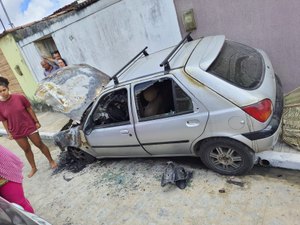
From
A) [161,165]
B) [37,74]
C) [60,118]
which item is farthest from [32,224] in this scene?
[37,74]

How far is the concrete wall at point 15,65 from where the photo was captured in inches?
396

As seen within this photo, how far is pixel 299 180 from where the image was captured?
3.48m

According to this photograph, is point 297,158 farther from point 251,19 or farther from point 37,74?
point 37,74

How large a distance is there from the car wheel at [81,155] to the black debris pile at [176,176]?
5.77ft

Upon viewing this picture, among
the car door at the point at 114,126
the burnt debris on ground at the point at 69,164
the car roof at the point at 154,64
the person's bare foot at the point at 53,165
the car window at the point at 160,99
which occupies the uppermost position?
the car roof at the point at 154,64

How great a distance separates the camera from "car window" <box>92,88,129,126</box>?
440 cm

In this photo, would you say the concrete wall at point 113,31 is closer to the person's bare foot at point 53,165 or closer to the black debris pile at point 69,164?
the black debris pile at point 69,164

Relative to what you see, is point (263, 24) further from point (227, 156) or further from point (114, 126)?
point (114, 126)

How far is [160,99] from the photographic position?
411 cm

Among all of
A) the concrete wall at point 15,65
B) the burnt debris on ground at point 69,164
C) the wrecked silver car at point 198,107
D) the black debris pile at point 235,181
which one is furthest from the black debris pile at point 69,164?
the concrete wall at point 15,65

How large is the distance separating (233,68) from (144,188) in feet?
6.91

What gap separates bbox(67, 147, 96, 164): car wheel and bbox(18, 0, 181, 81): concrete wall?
2.90m

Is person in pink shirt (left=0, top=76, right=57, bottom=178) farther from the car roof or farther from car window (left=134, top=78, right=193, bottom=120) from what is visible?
car window (left=134, top=78, right=193, bottom=120)

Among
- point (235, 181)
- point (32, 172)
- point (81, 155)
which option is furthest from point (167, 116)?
point (32, 172)
